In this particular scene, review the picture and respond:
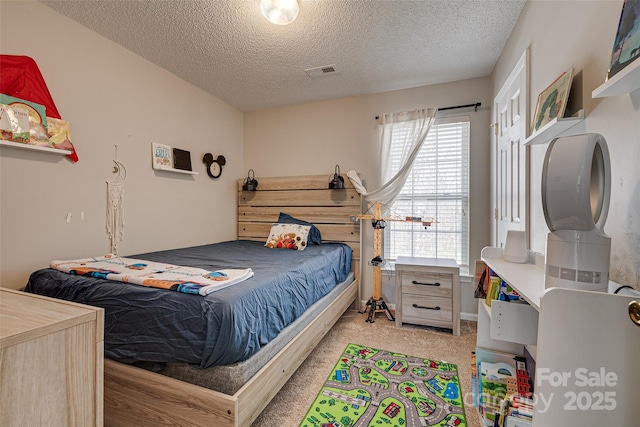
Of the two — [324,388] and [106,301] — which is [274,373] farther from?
[106,301]

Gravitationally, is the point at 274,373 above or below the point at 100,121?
below

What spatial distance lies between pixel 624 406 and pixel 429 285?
79.2 inches

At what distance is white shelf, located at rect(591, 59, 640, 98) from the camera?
26.9 inches

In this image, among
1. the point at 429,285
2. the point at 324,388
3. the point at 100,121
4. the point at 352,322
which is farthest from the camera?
the point at 352,322

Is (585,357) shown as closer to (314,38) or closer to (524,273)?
(524,273)

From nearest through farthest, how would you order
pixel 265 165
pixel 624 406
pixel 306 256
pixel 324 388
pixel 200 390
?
pixel 624 406, pixel 200 390, pixel 324 388, pixel 306 256, pixel 265 165

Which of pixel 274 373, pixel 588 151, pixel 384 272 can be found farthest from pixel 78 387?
pixel 384 272

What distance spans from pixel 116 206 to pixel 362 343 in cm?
238

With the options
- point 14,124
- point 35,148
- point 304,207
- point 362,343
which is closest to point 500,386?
point 362,343

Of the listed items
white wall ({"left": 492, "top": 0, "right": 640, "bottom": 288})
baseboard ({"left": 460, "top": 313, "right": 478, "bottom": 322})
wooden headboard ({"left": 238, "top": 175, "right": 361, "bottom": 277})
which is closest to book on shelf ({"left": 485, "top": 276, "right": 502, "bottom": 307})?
white wall ({"left": 492, "top": 0, "right": 640, "bottom": 288})

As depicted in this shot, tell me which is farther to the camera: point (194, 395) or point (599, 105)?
point (194, 395)

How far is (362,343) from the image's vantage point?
236 cm

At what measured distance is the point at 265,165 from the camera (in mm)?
3748

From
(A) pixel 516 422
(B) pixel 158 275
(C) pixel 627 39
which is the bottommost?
(A) pixel 516 422
